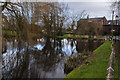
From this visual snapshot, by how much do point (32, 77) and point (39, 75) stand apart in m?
0.39

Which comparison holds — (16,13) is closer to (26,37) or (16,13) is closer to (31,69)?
(26,37)

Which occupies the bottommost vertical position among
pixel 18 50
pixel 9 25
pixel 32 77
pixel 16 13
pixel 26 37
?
pixel 32 77

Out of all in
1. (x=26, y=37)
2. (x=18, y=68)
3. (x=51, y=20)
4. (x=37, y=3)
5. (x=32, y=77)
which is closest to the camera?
(x=32, y=77)

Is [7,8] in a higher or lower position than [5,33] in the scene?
higher

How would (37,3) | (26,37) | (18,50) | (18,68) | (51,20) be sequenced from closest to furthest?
1. (18,68)
2. (26,37)
3. (37,3)
4. (18,50)
5. (51,20)

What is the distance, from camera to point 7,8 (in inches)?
246

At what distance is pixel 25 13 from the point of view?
271 inches

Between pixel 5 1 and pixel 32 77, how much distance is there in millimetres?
3968

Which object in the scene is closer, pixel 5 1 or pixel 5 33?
pixel 5 1

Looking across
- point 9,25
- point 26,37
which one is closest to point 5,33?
point 9,25

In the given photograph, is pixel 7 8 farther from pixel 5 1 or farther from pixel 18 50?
pixel 18 50

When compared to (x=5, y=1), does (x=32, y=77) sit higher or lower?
lower

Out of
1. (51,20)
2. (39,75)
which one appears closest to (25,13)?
(39,75)

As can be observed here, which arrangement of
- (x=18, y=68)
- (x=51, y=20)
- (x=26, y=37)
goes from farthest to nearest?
(x=51, y=20), (x=26, y=37), (x=18, y=68)
